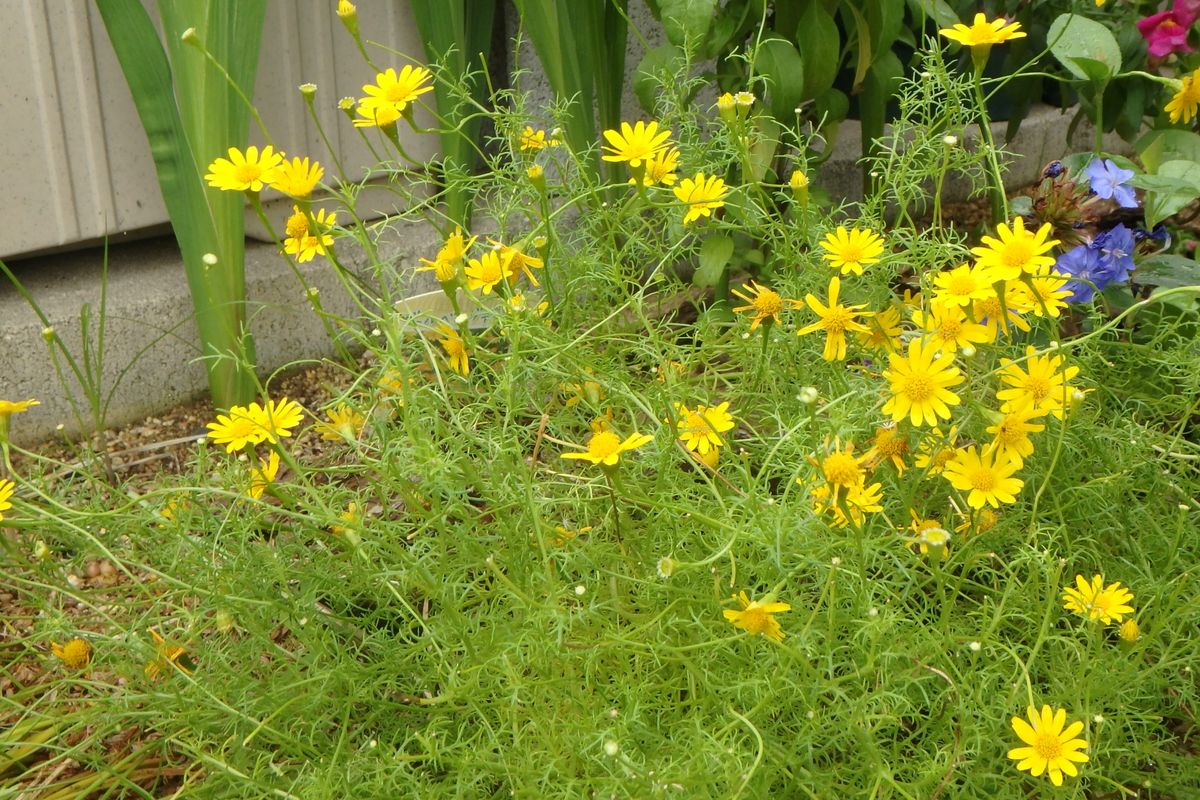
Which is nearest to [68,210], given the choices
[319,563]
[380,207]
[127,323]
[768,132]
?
[127,323]

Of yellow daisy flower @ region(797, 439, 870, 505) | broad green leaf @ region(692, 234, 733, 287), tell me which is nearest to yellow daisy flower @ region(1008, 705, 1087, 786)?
yellow daisy flower @ region(797, 439, 870, 505)

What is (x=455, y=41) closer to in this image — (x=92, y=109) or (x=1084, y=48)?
(x=92, y=109)

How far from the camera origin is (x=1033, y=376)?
3.74ft

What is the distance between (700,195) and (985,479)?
0.47m

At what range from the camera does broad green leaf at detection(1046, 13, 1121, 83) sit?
1.64m

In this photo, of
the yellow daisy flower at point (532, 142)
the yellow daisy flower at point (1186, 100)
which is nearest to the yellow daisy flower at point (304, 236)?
the yellow daisy flower at point (532, 142)

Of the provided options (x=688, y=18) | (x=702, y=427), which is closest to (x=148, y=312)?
(x=688, y=18)

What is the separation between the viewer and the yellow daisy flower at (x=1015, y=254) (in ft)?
3.46

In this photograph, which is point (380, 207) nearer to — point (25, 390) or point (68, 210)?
point (68, 210)

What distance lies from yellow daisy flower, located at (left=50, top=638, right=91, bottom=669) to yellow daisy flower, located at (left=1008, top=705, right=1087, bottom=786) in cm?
92

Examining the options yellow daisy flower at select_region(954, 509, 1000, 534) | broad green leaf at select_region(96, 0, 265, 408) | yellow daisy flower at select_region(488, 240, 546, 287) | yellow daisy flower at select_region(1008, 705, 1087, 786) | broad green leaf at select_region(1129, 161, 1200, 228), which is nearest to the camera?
yellow daisy flower at select_region(1008, 705, 1087, 786)

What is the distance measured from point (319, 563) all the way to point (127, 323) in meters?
0.88

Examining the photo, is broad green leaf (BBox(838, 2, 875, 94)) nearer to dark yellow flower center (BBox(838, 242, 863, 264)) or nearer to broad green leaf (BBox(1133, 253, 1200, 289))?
broad green leaf (BBox(1133, 253, 1200, 289))

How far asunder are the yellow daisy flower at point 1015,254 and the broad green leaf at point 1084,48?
2.26 feet
